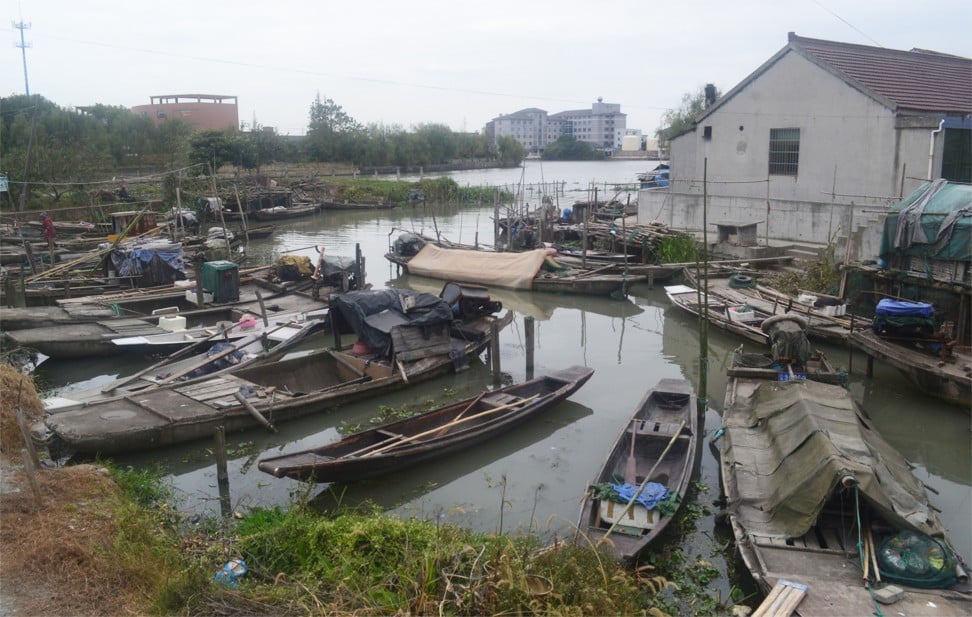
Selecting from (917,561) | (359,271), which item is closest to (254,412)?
(917,561)

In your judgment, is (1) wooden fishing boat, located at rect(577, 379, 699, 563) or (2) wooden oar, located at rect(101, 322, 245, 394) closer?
(1) wooden fishing boat, located at rect(577, 379, 699, 563)

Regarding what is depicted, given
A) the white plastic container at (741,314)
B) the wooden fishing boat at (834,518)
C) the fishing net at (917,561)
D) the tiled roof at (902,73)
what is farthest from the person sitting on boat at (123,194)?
the fishing net at (917,561)

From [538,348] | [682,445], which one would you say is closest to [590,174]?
[538,348]

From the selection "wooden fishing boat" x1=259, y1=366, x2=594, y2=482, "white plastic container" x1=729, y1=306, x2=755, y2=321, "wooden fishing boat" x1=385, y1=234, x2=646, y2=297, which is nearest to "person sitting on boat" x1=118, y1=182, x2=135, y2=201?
"wooden fishing boat" x1=385, y1=234, x2=646, y2=297

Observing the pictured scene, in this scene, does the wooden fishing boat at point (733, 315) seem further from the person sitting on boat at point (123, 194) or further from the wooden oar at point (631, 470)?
the person sitting on boat at point (123, 194)

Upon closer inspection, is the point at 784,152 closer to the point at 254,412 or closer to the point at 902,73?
the point at 902,73

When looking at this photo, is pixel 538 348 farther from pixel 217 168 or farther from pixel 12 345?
pixel 217 168

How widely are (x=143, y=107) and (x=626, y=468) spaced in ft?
216

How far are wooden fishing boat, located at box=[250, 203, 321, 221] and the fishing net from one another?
126 ft

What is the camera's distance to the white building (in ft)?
61.9

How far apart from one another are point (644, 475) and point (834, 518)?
2.33 metres

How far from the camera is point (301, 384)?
41.4 ft

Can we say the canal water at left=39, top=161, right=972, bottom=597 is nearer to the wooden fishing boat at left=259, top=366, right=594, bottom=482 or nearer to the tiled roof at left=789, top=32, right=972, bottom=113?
the wooden fishing boat at left=259, top=366, right=594, bottom=482

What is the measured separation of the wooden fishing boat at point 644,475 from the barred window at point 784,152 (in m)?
13.4
